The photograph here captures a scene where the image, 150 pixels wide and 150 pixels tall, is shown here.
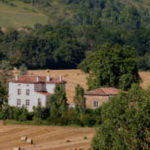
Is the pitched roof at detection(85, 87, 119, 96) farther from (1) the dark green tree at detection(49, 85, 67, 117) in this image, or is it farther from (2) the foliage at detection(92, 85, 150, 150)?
(2) the foliage at detection(92, 85, 150, 150)

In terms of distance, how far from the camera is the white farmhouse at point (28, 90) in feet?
294

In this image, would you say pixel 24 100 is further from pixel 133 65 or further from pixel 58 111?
pixel 133 65

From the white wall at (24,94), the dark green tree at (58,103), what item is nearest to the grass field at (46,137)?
the dark green tree at (58,103)

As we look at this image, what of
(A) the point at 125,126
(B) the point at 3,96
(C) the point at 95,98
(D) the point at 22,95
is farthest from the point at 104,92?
(A) the point at 125,126

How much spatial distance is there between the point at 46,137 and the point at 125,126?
63.8 ft

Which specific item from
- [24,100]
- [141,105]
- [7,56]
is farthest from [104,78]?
[7,56]

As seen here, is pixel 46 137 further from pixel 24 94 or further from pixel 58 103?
pixel 24 94

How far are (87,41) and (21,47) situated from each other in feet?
116

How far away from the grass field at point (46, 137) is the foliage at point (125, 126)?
11.0 m

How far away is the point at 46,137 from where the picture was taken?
7025 cm

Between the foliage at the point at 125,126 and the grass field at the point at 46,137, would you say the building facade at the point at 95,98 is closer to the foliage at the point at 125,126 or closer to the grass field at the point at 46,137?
Answer: the grass field at the point at 46,137

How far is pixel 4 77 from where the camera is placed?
100750 mm

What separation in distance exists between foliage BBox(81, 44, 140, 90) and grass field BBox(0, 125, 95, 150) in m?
21.6

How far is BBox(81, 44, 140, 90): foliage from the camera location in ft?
320
